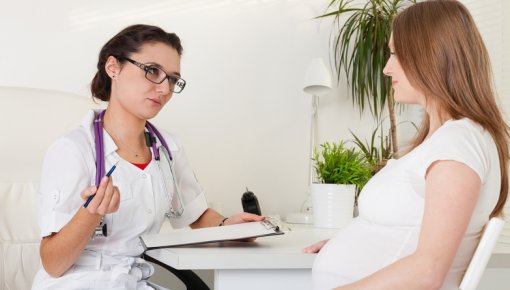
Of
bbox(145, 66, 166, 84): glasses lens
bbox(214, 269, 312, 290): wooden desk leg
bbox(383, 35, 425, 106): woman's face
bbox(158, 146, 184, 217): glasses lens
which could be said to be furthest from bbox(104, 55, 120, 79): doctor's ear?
bbox(383, 35, 425, 106): woman's face

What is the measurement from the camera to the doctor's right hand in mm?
1397

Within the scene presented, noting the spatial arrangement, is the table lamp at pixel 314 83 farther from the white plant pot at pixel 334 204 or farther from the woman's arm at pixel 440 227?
the woman's arm at pixel 440 227

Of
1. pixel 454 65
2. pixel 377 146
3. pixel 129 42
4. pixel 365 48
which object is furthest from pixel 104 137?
pixel 377 146

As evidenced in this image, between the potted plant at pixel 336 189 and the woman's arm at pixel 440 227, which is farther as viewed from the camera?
the potted plant at pixel 336 189

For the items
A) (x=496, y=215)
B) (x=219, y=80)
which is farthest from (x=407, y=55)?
(x=219, y=80)

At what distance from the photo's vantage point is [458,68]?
119cm

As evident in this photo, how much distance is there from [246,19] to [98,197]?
6.47 ft

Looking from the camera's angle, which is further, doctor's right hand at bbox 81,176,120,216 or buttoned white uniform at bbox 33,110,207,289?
buttoned white uniform at bbox 33,110,207,289

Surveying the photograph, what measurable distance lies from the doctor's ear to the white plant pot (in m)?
0.80

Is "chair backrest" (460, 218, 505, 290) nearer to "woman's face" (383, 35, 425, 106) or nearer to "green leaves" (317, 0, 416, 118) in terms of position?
"woman's face" (383, 35, 425, 106)

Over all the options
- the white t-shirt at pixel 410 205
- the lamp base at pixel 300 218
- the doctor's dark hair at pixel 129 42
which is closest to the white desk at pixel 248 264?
the white t-shirt at pixel 410 205

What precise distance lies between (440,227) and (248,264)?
0.49 m

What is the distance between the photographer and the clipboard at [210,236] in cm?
149

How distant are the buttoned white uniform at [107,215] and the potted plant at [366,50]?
1762mm
